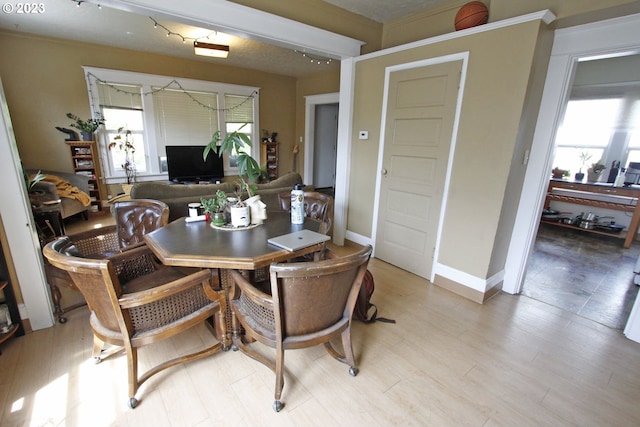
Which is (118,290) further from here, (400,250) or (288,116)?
(288,116)

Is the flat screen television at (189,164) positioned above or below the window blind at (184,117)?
below

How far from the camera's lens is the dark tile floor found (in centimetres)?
251

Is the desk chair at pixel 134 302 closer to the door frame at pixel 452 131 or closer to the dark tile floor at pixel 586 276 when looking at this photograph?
the door frame at pixel 452 131

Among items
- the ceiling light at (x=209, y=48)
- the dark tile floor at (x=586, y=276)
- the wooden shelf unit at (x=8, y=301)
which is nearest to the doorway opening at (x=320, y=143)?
the ceiling light at (x=209, y=48)

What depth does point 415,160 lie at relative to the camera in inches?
112

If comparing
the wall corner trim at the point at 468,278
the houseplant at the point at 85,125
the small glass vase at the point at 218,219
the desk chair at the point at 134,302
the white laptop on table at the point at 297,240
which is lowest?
the wall corner trim at the point at 468,278

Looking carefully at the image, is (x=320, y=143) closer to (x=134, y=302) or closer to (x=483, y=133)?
(x=483, y=133)

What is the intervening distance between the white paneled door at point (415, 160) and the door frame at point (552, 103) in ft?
2.26

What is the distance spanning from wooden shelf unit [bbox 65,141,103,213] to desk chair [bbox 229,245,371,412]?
4572mm

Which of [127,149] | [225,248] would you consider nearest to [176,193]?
[225,248]

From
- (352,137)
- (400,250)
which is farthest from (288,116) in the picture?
(400,250)

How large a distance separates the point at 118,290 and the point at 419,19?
11.6ft

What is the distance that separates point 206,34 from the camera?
390cm

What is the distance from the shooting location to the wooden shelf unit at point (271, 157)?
6.46 m
